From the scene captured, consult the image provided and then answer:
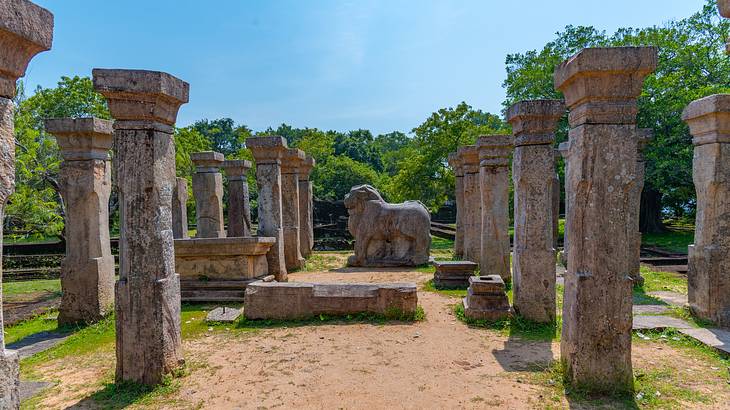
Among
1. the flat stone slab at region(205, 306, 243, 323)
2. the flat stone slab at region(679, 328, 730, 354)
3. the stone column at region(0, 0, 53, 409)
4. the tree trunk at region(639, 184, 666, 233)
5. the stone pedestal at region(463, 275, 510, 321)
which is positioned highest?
the stone column at region(0, 0, 53, 409)

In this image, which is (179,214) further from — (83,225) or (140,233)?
(140,233)

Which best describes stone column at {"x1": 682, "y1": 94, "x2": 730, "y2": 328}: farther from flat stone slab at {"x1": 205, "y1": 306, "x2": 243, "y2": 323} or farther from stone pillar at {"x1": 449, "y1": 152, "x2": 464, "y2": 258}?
flat stone slab at {"x1": 205, "y1": 306, "x2": 243, "y2": 323}

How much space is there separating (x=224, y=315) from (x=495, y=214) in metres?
5.46

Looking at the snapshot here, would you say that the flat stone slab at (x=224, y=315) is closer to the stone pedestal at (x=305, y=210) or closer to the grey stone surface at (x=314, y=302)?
the grey stone surface at (x=314, y=302)

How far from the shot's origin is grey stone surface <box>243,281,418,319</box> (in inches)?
262

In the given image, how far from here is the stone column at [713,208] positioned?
614cm

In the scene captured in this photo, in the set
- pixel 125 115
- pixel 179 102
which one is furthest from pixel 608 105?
pixel 125 115

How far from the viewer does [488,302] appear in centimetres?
653

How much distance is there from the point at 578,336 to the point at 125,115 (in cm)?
487

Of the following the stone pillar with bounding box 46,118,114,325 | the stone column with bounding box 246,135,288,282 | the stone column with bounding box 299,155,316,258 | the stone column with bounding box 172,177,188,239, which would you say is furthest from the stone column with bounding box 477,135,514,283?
the stone column with bounding box 172,177,188,239

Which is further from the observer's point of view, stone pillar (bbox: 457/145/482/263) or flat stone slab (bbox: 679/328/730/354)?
stone pillar (bbox: 457/145/482/263)

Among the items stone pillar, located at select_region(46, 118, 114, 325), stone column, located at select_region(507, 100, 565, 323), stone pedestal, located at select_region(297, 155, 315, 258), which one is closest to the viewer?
stone column, located at select_region(507, 100, 565, 323)

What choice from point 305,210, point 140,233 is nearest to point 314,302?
point 140,233

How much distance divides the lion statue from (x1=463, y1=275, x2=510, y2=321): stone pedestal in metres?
5.36
